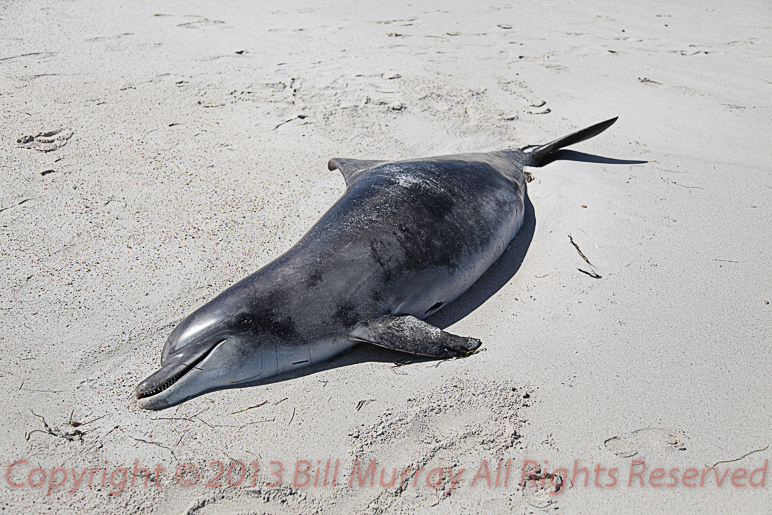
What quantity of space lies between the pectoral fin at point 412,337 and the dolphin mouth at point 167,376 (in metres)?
0.73

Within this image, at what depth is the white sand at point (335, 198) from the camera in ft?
7.89

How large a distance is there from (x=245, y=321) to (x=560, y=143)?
10.7ft

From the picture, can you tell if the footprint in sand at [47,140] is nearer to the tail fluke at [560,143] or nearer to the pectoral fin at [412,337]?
the pectoral fin at [412,337]

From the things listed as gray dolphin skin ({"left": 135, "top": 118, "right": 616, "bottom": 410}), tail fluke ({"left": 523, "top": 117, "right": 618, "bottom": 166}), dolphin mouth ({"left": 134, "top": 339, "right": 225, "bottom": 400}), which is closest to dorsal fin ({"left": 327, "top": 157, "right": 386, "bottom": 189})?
gray dolphin skin ({"left": 135, "top": 118, "right": 616, "bottom": 410})

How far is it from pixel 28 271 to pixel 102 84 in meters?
2.88

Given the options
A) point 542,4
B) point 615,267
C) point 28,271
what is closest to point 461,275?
point 615,267

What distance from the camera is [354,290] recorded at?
2.93 metres

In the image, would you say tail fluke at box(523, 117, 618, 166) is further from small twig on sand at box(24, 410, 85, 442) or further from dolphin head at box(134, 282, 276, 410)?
small twig on sand at box(24, 410, 85, 442)

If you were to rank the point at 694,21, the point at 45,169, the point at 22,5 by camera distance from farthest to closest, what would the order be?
1. the point at 694,21
2. the point at 22,5
3. the point at 45,169

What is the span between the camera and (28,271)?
336cm

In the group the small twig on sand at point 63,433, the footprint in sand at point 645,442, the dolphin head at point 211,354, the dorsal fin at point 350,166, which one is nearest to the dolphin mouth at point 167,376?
the dolphin head at point 211,354

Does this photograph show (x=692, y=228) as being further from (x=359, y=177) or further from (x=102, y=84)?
(x=102, y=84)

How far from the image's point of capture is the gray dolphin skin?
2.71 m

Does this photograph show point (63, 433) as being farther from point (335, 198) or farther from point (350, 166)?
point (350, 166)
